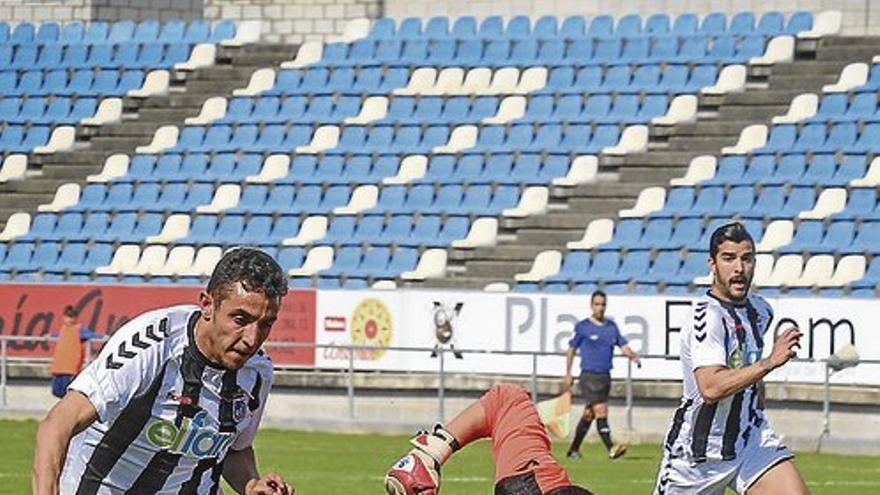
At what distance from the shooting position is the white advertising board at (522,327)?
26172 millimetres

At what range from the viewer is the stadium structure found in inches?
1118

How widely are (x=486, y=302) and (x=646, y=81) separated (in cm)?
674

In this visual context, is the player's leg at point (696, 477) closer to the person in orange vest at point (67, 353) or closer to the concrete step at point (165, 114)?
the person in orange vest at point (67, 353)

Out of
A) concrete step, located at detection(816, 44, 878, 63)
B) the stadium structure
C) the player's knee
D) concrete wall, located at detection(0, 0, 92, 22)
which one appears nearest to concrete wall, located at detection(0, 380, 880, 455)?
the stadium structure

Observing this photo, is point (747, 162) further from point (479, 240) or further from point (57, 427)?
point (57, 427)

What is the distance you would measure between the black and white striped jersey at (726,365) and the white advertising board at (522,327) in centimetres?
1380

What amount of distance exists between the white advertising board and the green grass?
42.6 inches

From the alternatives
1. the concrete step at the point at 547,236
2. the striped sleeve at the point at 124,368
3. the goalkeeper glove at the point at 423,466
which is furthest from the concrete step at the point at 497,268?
the striped sleeve at the point at 124,368

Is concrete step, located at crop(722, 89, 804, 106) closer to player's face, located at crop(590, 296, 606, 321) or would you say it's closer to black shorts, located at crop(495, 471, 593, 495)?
player's face, located at crop(590, 296, 606, 321)

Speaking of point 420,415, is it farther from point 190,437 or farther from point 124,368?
point 124,368

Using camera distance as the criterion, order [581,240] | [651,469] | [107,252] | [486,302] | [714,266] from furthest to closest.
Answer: [107,252] < [581,240] < [486,302] < [651,469] < [714,266]

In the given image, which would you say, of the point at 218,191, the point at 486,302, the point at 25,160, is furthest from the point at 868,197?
the point at 25,160

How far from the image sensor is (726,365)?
11891 millimetres

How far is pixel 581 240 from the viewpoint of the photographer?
31344mm
